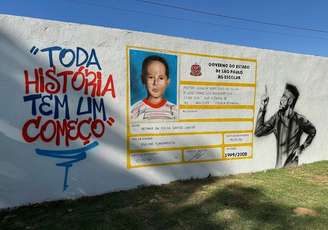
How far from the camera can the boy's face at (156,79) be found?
17.9 feet

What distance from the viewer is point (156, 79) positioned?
18.0 feet

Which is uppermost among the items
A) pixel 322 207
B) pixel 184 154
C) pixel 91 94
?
pixel 91 94

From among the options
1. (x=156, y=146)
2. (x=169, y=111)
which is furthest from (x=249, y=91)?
(x=156, y=146)

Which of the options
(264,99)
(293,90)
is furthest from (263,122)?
(293,90)

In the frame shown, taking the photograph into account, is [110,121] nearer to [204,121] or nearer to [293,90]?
[204,121]

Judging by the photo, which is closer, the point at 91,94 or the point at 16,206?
the point at 16,206

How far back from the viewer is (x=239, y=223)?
13.2 feet

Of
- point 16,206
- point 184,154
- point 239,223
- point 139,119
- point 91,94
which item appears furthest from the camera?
point 184,154

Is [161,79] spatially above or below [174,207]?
above

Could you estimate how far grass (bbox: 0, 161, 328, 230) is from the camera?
3.97 m

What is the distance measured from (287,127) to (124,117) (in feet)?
12.6

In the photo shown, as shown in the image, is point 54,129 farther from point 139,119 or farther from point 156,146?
point 156,146

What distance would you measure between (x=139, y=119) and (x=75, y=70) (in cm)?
128

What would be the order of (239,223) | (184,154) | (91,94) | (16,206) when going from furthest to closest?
(184,154) < (91,94) < (16,206) < (239,223)
